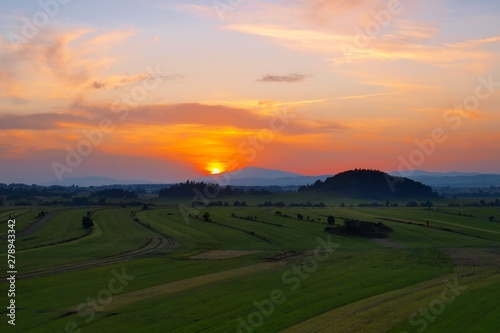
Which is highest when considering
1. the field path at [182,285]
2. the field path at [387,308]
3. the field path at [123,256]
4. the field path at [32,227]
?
the field path at [32,227]

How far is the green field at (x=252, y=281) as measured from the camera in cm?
3173

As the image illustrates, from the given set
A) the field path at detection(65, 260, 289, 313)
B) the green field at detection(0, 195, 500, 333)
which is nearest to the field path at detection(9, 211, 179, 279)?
the green field at detection(0, 195, 500, 333)

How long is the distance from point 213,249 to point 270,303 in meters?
32.5

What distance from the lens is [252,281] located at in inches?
1768

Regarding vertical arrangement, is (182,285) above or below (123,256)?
below

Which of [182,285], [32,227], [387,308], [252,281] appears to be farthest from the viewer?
[32,227]

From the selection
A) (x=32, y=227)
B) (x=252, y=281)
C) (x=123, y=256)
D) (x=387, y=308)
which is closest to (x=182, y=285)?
(x=252, y=281)

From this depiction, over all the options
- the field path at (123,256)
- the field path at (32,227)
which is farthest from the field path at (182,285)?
the field path at (32,227)

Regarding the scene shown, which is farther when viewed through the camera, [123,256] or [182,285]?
[123,256]

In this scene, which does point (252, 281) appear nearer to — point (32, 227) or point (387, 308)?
point (387, 308)

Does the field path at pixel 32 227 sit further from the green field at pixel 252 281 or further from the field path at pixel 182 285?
the field path at pixel 182 285

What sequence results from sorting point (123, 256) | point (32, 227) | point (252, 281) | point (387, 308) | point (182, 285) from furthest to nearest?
point (32, 227), point (123, 256), point (252, 281), point (182, 285), point (387, 308)

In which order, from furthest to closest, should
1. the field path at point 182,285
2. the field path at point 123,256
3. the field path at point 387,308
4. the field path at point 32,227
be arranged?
1. the field path at point 32,227
2. the field path at point 123,256
3. the field path at point 182,285
4. the field path at point 387,308

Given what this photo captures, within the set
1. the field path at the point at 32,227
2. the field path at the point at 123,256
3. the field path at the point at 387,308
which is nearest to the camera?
the field path at the point at 387,308
